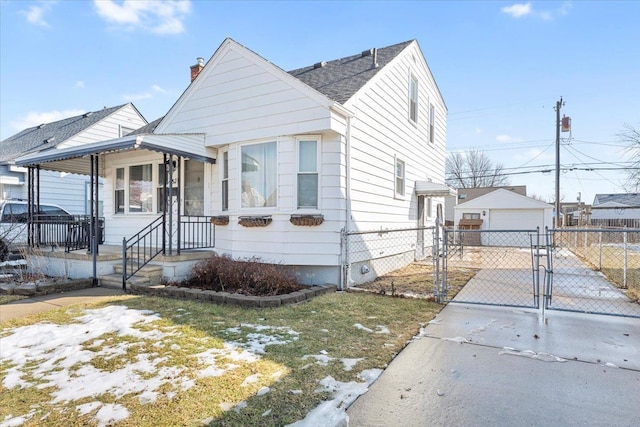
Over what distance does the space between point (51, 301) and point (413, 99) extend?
10839 millimetres

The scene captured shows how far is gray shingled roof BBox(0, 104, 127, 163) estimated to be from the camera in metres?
15.6

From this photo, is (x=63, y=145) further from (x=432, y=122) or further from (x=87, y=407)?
(x=87, y=407)

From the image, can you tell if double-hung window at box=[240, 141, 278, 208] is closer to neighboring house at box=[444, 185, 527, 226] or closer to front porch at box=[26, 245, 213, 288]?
front porch at box=[26, 245, 213, 288]

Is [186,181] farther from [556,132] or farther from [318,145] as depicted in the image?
[556,132]

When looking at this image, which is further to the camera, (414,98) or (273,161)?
(414,98)

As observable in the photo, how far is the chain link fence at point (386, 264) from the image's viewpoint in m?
7.28

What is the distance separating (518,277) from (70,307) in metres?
9.71

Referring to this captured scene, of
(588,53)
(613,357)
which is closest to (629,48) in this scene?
(588,53)

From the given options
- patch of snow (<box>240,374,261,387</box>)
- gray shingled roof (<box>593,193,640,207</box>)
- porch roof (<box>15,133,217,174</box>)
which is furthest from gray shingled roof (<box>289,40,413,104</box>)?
gray shingled roof (<box>593,193,640,207</box>)

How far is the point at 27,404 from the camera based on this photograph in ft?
9.07

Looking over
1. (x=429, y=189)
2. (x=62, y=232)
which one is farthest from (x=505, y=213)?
(x=62, y=232)

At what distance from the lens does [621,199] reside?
46.9 m

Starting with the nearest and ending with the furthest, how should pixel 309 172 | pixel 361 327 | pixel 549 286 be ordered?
pixel 361 327, pixel 549 286, pixel 309 172

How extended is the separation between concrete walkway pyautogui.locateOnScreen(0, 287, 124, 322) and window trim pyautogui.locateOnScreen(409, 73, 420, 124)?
371 inches
